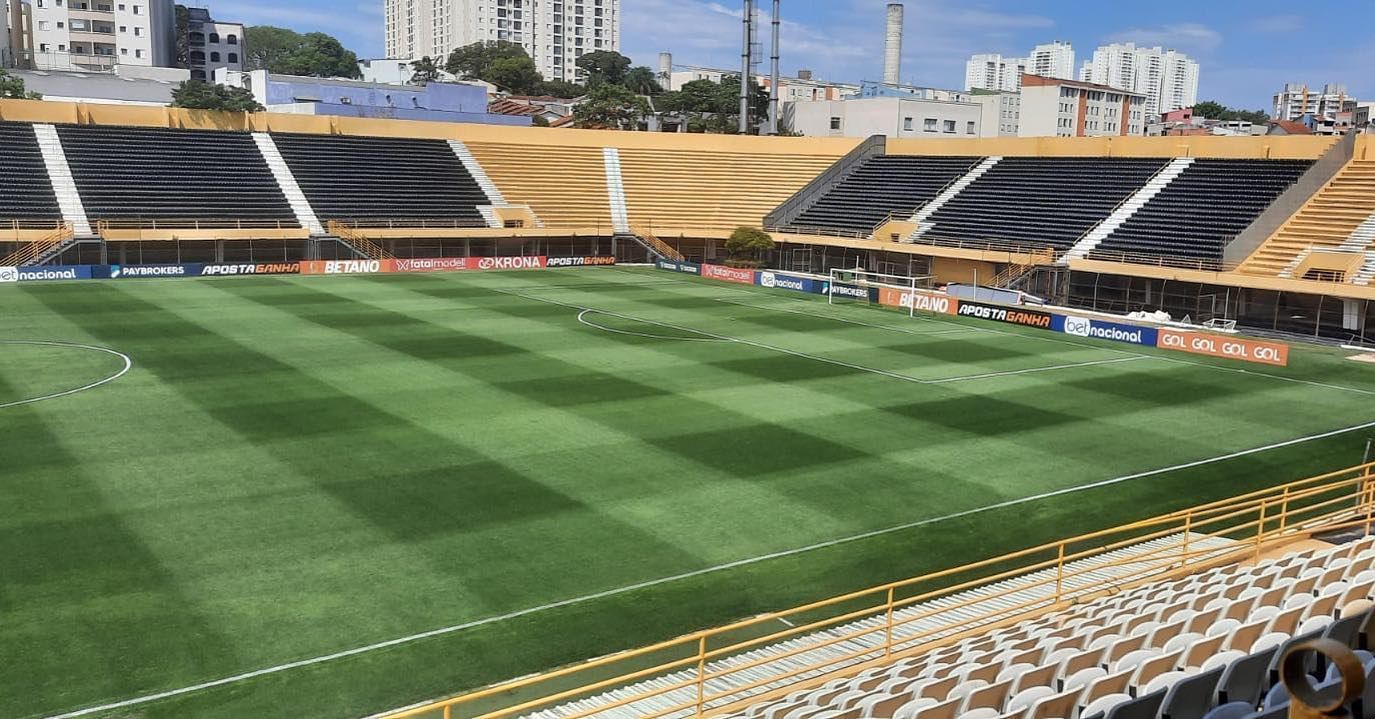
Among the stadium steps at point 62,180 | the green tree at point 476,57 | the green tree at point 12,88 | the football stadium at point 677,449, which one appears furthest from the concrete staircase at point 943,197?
the green tree at point 476,57

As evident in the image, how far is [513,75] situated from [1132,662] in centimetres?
17275

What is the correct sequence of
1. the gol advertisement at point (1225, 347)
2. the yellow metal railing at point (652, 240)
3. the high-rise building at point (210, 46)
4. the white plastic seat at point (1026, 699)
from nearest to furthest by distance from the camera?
the white plastic seat at point (1026, 699)
the gol advertisement at point (1225, 347)
the yellow metal railing at point (652, 240)
the high-rise building at point (210, 46)

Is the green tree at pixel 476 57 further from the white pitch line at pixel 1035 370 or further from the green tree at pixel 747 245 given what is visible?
the white pitch line at pixel 1035 370

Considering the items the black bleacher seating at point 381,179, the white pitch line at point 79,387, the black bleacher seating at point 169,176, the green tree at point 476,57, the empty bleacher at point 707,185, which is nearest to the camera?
the white pitch line at point 79,387

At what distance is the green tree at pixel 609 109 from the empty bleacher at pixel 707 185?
36.2 metres

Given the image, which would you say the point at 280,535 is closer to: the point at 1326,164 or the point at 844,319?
the point at 844,319

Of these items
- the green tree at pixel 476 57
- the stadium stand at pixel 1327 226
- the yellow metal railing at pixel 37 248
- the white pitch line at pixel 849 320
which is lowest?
the white pitch line at pixel 849 320

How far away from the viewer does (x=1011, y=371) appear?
34.8 m

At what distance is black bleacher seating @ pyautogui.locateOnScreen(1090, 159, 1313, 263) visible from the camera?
50.7 m

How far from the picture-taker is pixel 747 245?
6519 centimetres

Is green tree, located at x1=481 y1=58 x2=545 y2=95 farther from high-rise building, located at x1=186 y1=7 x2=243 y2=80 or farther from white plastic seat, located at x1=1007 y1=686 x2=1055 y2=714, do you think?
white plastic seat, located at x1=1007 y1=686 x2=1055 y2=714

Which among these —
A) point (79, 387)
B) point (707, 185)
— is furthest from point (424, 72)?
point (79, 387)

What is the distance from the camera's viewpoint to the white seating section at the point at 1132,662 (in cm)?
867

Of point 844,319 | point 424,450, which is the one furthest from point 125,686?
point 844,319
